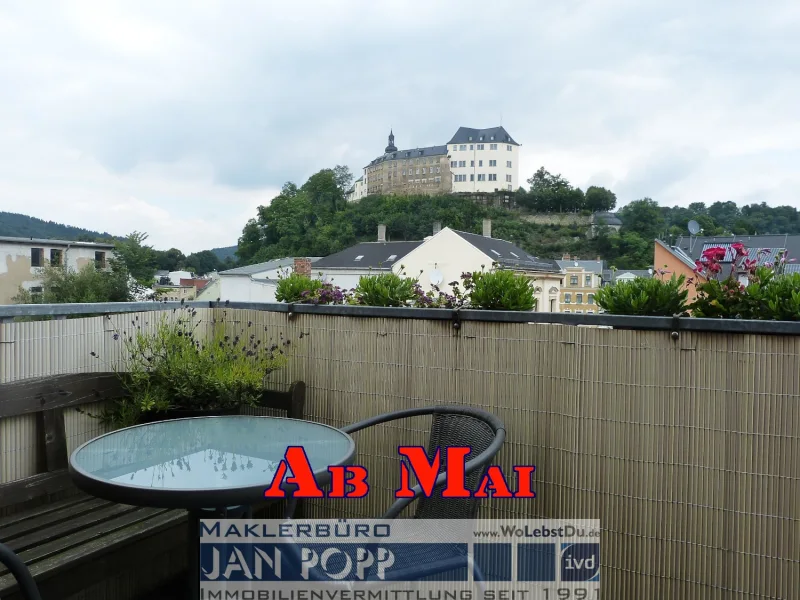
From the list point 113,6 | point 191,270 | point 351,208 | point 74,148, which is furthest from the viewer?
point 351,208

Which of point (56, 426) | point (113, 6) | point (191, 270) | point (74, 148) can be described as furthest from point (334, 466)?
point (191, 270)

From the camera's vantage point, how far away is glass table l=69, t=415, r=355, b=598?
162 centimetres

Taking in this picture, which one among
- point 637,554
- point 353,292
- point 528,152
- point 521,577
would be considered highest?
point 528,152

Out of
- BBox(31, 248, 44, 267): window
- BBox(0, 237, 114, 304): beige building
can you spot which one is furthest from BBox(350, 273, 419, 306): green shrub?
BBox(31, 248, 44, 267): window

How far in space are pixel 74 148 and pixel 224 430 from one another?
26527 mm

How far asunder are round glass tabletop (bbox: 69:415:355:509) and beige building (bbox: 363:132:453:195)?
6127 centimetres

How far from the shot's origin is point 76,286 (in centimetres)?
2622

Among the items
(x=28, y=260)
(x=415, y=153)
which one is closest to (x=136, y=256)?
(x=28, y=260)

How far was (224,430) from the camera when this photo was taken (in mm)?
2338

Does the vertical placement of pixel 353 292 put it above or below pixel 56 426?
above

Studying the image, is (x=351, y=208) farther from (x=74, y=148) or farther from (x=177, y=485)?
(x=177, y=485)

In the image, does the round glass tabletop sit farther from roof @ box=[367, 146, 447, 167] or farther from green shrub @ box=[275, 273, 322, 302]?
roof @ box=[367, 146, 447, 167]

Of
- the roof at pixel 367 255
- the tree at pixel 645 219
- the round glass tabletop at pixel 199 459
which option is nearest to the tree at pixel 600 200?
the tree at pixel 645 219

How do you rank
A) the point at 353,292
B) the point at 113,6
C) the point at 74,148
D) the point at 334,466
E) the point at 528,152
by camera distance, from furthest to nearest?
the point at 528,152 < the point at 74,148 < the point at 113,6 < the point at 353,292 < the point at 334,466
